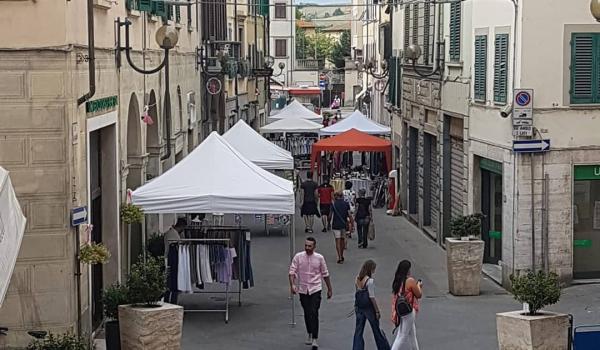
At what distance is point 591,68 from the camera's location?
18.6 meters

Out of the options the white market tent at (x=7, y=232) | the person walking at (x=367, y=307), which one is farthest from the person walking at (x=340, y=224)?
the white market tent at (x=7, y=232)

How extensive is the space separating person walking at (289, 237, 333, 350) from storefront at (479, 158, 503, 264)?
674 centimetres

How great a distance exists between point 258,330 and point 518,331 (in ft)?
14.3

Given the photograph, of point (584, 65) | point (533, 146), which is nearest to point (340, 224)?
point (533, 146)

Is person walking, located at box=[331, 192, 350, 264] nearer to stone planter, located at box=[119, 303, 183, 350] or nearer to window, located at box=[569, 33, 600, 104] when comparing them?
window, located at box=[569, 33, 600, 104]

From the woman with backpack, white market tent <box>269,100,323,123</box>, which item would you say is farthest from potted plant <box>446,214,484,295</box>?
white market tent <box>269,100,323,123</box>

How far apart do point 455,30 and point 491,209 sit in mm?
4538

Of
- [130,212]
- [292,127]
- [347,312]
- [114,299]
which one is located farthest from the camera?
[292,127]

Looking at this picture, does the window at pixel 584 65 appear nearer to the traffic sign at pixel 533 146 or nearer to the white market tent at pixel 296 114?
the traffic sign at pixel 533 146

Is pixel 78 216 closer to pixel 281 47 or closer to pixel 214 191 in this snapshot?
pixel 214 191

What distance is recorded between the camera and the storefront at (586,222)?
19.0m

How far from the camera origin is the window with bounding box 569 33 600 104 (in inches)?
732

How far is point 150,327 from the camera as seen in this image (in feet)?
43.9

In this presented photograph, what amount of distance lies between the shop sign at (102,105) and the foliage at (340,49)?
94.6 metres
